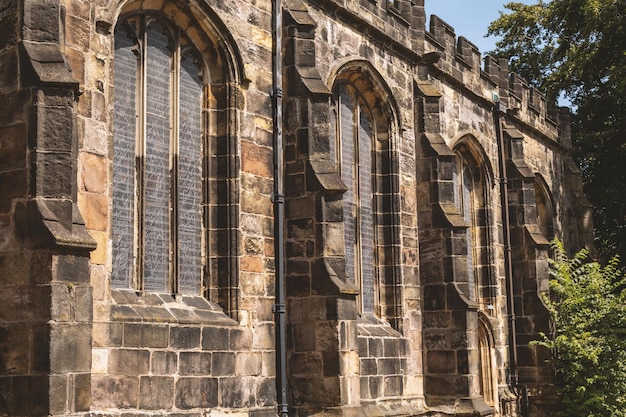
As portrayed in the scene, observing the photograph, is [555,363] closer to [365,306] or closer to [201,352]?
[365,306]

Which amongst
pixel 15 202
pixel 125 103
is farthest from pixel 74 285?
pixel 125 103

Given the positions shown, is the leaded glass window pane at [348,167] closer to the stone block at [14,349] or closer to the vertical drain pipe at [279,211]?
the vertical drain pipe at [279,211]

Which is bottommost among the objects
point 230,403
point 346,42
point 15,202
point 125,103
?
point 230,403

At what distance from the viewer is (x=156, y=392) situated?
412 inches

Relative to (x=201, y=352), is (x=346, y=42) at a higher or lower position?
higher

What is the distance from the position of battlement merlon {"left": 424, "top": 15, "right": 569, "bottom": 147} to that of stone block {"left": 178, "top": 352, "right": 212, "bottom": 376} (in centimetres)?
887

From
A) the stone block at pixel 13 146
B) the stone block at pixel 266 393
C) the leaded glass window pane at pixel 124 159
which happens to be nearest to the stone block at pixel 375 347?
the stone block at pixel 266 393

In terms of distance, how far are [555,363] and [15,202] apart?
49.3ft

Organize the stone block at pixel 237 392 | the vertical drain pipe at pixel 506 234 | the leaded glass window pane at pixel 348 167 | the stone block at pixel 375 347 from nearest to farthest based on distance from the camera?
the stone block at pixel 237 392 → the stone block at pixel 375 347 → the leaded glass window pane at pixel 348 167 → the vertical drain pipe at pixel 506 234

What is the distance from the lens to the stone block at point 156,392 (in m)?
10.3

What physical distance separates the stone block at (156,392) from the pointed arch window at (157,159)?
3.58ft

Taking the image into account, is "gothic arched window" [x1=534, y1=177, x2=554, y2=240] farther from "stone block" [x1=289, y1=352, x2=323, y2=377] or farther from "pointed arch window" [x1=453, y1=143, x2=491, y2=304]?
"stone block" [x1=289, y1=352, x2=323, y2=377]

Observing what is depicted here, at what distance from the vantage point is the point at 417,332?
16875 millimetres

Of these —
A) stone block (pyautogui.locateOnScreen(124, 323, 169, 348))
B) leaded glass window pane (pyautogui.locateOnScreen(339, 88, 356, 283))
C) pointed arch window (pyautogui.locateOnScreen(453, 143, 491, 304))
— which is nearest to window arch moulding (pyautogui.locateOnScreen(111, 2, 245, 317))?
stone block (pyautogui.locateOnScreen(124, 323, 169, 348))
